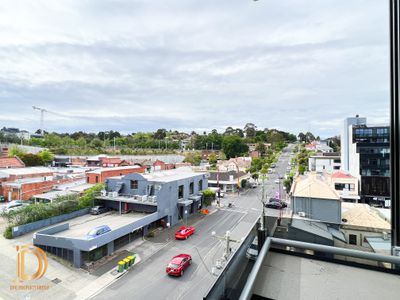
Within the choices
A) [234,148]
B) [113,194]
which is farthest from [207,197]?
[234,148]

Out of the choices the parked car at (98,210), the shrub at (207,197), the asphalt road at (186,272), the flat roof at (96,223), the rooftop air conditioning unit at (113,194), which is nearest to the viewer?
the asphalt road at (186,272)

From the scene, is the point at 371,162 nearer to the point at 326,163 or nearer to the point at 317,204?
the point at 326,163

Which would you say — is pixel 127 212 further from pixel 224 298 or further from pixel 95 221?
pixel 224 298

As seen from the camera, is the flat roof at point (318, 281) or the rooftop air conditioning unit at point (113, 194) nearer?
the flat roof at point (318, 281)

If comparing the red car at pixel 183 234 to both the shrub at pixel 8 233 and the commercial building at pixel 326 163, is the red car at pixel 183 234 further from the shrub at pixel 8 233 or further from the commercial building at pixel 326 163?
the commercial building at pixel 326 163

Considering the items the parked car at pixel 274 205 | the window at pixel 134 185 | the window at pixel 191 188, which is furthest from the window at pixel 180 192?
the parked car at pixel 274 205

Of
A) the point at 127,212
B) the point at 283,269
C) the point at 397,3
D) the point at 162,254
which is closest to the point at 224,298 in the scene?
the point at 283,269

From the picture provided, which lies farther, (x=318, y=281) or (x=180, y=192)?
(x=180, y=192)
